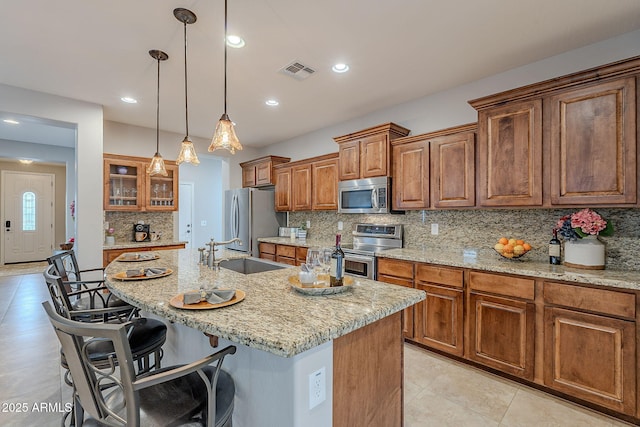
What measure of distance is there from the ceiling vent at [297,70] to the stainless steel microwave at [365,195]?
1.40 meters

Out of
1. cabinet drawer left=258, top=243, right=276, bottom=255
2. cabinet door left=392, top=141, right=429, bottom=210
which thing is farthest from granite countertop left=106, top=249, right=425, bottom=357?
cabinet drawer left=258, top=243, right=276, bottom=255

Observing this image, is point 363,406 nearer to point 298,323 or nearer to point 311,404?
point 311,404

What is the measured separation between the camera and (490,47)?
8.21 feet

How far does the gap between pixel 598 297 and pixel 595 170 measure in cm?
90

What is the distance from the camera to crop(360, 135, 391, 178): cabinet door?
3.54 metres

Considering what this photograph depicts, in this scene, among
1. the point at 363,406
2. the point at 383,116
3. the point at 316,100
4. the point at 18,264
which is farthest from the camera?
the point at 18,264

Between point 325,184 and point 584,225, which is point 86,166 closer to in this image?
point 325,184

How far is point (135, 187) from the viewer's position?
456cm

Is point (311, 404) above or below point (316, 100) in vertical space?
below

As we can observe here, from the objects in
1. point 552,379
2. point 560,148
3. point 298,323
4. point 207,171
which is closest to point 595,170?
point 560,148

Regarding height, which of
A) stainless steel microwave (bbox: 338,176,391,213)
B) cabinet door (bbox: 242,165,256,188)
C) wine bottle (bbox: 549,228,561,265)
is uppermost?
cabinet door (bbox: 242,165,256,188)

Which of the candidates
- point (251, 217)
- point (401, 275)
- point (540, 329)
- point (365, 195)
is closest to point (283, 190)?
point (251, 217)

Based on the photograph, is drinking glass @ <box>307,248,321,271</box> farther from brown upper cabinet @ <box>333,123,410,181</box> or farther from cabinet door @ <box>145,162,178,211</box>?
cabinet door @ <box>145,162,178,211</box>

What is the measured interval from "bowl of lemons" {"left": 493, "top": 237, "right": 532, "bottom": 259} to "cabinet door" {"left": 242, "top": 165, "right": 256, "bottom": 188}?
13.7 feet
